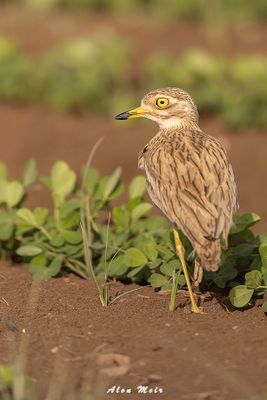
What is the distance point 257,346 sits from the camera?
4.37 m

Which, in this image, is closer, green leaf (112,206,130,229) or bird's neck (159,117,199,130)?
bird's neck (159,117,199,130)

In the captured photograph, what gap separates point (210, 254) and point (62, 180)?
172 cm

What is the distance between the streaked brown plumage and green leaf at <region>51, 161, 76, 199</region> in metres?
0.79

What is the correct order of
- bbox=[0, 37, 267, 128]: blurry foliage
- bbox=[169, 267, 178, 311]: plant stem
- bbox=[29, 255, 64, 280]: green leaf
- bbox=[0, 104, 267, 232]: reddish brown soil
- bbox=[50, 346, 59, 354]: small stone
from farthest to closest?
1. bbox=[0, 37, 267, 128]: blurry foliage
2. bbox=[0, 104, 267, 232]: reddish brown soil
3. bbox=[29, 255, 64, 280]: green leaf
4. bbox=[169, 267, 178, 311]: plant stem
5. bbox=[50, 346, 59, 354]: small stone

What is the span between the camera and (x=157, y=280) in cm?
514

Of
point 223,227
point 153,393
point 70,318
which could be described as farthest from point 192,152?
point 153,393

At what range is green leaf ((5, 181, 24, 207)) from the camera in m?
6.02

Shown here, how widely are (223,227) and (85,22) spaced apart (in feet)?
29.9

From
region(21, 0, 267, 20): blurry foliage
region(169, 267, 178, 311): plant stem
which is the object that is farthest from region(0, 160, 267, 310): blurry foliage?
region(21, 0, 267, 20): blurry foliage

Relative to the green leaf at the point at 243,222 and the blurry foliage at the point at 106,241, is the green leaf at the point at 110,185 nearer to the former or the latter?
the blurry foliage at the point at 106,241

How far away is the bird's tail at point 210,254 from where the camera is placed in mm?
4516

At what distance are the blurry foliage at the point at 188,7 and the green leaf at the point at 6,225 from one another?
8217mm

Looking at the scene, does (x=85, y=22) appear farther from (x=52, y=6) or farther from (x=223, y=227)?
(x=223, y=227)
